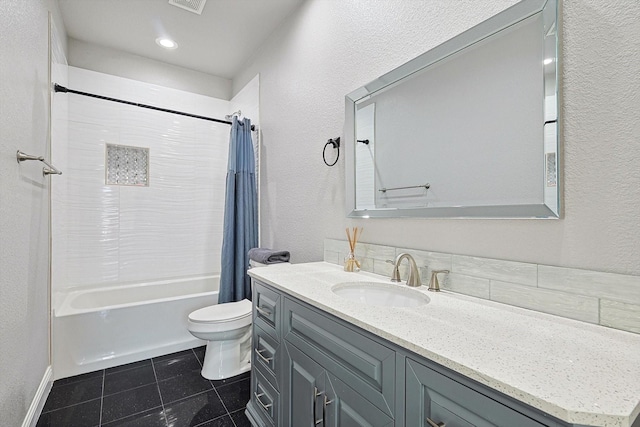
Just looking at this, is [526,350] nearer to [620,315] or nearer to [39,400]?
[620,315]

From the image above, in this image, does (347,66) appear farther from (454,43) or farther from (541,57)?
(541,57)

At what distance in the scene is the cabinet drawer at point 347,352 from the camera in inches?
31.5

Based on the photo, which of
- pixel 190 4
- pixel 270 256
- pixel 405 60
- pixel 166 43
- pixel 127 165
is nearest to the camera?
pixel 405 60

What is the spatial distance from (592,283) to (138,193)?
338 cm

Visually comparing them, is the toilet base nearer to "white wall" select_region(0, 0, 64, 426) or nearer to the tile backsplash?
"white wall" select_region(0, 0, 64, 426)

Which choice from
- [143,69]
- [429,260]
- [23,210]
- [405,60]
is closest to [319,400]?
[429,260]

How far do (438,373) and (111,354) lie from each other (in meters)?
2.56

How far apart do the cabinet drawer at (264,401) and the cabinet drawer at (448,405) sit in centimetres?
83

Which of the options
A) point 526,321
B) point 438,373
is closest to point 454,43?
point 526,321

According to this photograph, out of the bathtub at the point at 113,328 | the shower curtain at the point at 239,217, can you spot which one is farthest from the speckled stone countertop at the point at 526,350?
the bathtub at the point at 113,328

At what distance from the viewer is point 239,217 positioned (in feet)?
8.59

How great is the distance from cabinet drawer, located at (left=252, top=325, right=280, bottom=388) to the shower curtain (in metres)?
1.03

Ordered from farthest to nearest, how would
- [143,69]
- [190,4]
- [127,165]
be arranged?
[143,69] < [127,165] < [190,4]

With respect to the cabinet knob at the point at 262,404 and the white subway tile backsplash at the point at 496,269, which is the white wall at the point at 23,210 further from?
the white subway tile backsplash at the point at 496,269
